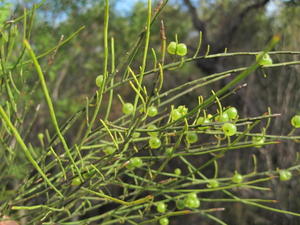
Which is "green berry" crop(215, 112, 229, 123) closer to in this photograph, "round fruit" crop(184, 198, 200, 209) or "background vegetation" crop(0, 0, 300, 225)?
Result: "round fruit" crop(184, 198, 200, 209)

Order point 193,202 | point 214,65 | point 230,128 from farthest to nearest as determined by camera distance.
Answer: point 214,65 < point 193,202 < point 230,128

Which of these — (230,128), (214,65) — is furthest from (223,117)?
(214,65)

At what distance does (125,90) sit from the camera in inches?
146

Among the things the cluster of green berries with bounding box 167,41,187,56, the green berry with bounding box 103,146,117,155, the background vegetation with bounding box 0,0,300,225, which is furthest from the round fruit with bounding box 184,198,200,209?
the background vegetation with bounding box 0,0,300,225

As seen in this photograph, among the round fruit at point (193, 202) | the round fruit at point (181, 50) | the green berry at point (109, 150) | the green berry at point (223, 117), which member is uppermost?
the round fruit at point (181, 50)

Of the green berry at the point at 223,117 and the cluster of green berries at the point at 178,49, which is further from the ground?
the cluster of green berries at the point at 178,49

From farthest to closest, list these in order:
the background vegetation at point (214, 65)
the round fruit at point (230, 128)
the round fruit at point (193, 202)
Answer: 1. the background vegetation at point (214, 65)
2. the round fruit at point (193, 202)
3. the round fruit at point (230, 128)

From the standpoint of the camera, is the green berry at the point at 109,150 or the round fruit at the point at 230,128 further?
the green berry at the point at 109,150

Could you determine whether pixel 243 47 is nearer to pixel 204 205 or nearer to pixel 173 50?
pixel 204 205

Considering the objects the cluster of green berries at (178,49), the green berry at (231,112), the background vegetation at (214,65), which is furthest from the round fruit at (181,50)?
the background vegetation at (214,65)

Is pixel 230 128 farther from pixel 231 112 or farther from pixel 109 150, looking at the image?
pixel 109 150

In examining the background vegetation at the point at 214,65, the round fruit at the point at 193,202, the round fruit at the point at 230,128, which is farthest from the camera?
the background vegetation at the point at 214,65

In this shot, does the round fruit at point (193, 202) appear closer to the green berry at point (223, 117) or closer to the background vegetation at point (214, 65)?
the green berry at point (223, 117)

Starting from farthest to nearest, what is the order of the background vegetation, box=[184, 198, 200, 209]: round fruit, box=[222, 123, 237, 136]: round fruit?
the background vegetation < box=[184, 198, 200, 209]: round fruit < box=[222, 123, 237, 136]: round fruit
